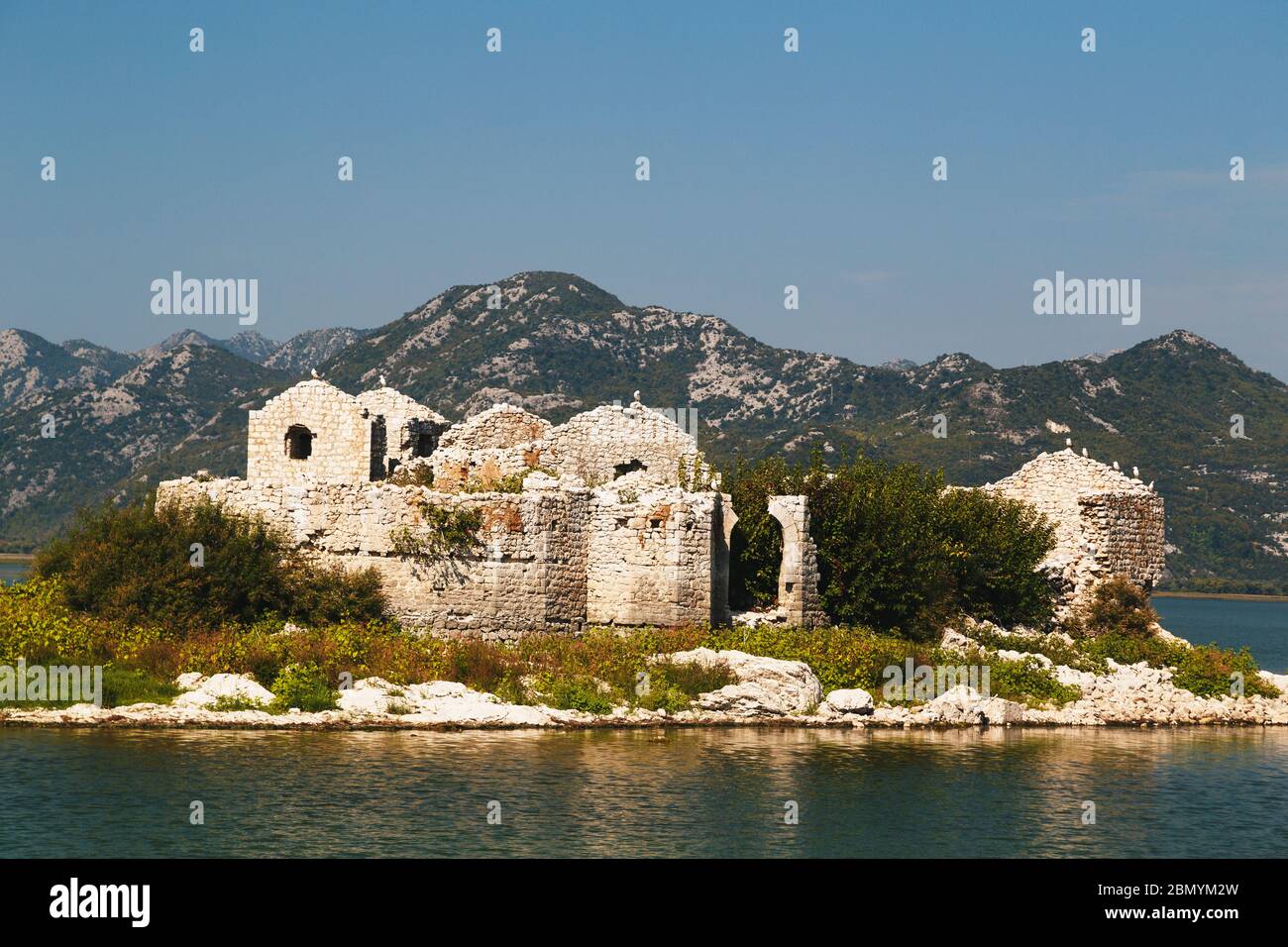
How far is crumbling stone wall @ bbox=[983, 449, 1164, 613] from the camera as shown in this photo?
3603cm

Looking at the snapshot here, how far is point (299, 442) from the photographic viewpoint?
34.9 m

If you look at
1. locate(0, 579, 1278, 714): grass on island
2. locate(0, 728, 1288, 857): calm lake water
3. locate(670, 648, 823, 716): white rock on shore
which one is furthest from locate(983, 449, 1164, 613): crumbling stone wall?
locate(670, 648, 823, 716): white rock on shore

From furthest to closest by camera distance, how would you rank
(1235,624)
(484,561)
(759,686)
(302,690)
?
(1235,624)
(484,561)
(759,686)
(302,690)

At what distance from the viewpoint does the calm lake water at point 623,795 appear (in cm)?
1884

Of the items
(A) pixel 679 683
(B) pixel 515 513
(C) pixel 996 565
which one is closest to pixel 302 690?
(B) pixel 515 513

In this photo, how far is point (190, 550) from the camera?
28.6m

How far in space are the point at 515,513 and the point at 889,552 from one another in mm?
8165

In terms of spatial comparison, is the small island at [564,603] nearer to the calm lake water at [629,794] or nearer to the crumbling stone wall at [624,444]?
the crumbling stone wall at [624,444]

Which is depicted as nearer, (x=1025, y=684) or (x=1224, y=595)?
(x=1025, y=684)

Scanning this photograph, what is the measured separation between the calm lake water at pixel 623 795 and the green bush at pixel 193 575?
4317mm

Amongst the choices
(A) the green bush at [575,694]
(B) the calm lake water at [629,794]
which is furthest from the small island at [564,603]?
(B) the calm lake water at [629,794]

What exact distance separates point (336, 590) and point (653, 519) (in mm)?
6197

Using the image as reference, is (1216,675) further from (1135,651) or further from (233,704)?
(233,704)
